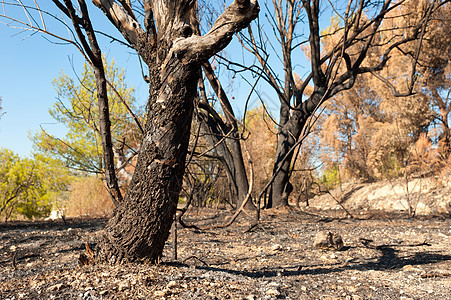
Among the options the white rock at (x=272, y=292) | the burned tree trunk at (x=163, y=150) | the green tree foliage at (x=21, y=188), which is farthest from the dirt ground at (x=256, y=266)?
the green tree foliage at (x=21, y=188)

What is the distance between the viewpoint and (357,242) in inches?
134

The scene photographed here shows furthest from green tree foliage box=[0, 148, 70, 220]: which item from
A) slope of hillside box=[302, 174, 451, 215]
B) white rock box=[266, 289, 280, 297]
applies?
white rock box=[266, 289, 280, 297]

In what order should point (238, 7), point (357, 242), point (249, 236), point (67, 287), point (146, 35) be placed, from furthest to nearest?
1. point (249, 236)
2. point (357, 242)
3. point (146, 35)
4. point (238, 7)
5. point (67, 287)

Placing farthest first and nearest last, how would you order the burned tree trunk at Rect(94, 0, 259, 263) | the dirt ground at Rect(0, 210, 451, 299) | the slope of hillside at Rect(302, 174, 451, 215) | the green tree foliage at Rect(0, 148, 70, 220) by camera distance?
the green tree foliage at Rect(0, 148, 70, 220)
the slope of hillside at Rect(302, 174, 451, 215)
the burned tree trunk at Rect(94, 0, 259, 263)
the dirt ground at Rect(0, 210, 451, 299)

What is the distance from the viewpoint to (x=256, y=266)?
2.60 m

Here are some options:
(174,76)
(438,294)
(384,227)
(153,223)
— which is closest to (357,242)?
(384,227)

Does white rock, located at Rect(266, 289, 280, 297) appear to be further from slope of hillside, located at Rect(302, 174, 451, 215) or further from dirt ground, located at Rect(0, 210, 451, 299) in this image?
slope of hillside, located at Rect(302, 174, 451, 215)

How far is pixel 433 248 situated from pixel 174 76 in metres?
2.89

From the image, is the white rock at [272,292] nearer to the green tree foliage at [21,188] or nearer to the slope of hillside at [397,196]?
the slope of hillside at [397,196]

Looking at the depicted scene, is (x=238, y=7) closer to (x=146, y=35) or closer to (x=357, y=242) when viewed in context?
(x=146, y=35)

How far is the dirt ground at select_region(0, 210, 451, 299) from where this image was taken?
66.2 inches

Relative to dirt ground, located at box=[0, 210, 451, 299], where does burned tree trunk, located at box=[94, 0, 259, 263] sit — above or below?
above

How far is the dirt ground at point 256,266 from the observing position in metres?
1.68

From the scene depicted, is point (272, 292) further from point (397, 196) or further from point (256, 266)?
point (397, 196)
